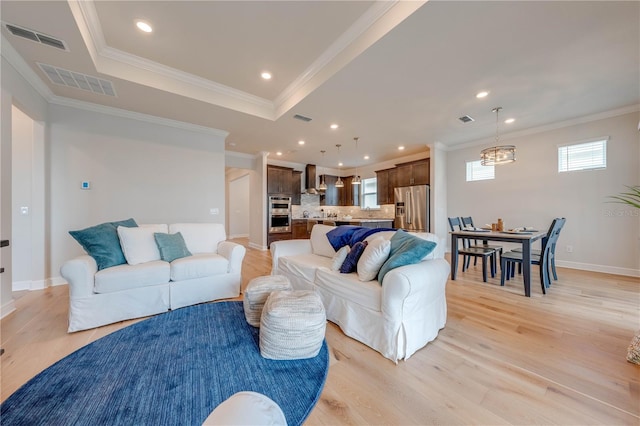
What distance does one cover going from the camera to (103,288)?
7.32 ft

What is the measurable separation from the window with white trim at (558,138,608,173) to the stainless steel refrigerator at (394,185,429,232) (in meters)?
2.43

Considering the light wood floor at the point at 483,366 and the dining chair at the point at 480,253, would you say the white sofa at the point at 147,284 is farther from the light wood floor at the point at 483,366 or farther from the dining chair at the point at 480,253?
the dining chair at the point at 480,253

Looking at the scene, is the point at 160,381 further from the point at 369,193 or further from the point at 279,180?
the point at 369,193

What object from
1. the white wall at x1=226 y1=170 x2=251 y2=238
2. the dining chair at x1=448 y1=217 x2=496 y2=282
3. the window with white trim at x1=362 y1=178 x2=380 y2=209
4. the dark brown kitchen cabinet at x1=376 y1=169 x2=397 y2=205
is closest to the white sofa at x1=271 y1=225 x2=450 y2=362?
the dining chair at x1=448 y1=217 x2=496 y2=282

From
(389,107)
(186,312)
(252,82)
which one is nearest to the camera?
(186,312)

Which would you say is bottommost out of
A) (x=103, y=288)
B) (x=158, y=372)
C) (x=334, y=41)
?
(x=158, y=372)

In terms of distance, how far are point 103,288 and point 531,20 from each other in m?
4.55

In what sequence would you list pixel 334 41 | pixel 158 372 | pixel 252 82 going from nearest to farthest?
pixel 158 372
pixel 334 41
pixel 252 82

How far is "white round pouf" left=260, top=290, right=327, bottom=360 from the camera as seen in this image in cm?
161

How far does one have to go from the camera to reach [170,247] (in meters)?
2.85

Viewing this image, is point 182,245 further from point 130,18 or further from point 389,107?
point 389,107

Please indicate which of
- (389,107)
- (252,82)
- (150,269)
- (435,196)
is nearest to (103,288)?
(150,269)

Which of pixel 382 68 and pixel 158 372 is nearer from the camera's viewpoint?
pixel 158 372

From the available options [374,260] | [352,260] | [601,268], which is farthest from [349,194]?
[374,260]
